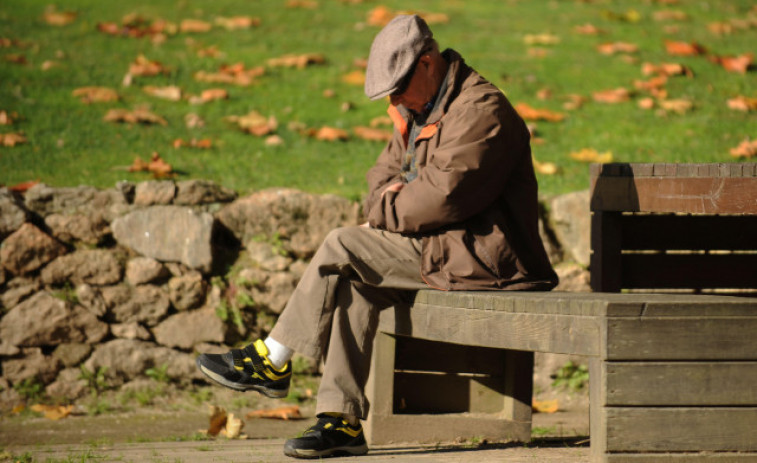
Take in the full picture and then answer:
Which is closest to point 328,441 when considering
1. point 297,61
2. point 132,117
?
point 132,117

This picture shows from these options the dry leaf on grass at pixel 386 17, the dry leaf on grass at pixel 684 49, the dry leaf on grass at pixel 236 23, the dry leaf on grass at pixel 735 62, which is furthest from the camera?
the dry leaf on grass at pixel 386 17

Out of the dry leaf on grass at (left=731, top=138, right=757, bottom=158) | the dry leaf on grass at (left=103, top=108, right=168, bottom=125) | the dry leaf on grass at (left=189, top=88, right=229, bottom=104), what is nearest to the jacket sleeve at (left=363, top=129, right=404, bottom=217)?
the dry leaf on grass at (left=103, top=108, right=168, bottom=125)

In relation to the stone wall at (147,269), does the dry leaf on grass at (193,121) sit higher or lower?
higher

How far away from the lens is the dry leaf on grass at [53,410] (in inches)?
192

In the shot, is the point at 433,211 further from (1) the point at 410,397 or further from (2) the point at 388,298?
(1) the point at 410,397

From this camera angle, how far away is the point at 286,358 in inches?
144

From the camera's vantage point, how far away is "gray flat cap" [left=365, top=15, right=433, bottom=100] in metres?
3.62

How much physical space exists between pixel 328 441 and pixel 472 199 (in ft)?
3.45

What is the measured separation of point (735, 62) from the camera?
770 cm

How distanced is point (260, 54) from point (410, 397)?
4.35 meters

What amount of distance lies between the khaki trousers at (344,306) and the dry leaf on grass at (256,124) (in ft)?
9.29

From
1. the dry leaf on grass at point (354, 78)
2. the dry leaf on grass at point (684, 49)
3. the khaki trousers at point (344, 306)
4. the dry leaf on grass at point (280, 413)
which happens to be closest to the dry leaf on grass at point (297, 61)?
the dry leaf on grass at point (354, 78)

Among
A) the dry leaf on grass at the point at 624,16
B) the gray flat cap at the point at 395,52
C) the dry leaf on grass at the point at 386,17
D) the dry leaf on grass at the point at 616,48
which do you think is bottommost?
the gray flat cap at the point at 395,52

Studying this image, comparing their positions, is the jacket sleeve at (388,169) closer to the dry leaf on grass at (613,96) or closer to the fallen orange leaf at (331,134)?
the fallen orange leaf at (331,134)
